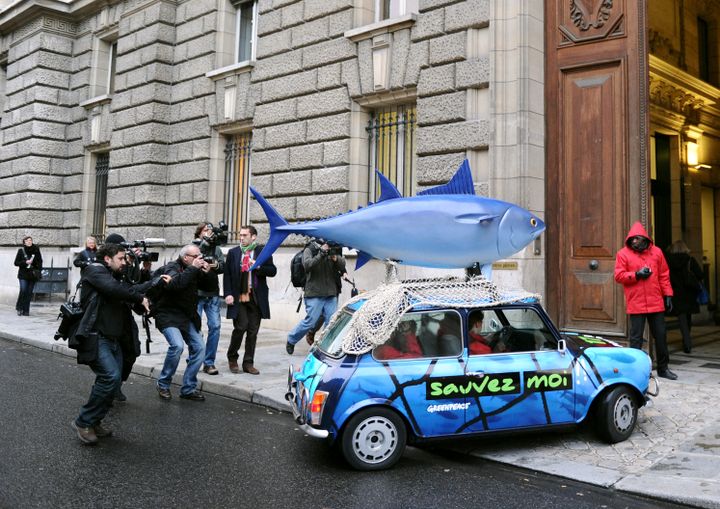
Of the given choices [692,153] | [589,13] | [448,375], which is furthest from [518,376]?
[692,153]

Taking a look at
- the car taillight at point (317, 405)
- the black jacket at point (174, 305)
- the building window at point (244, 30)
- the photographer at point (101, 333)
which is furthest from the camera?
the building window at point (244, 30)

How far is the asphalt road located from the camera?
166 inches

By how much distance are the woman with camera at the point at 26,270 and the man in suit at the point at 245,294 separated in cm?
912

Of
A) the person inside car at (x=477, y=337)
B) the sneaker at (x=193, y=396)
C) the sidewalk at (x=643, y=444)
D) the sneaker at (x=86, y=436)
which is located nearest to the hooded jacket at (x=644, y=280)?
the sidewalk at (x=643, y=444)

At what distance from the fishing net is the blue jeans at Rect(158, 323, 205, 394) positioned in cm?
246

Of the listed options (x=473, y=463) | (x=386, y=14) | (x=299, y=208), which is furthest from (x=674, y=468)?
(x=386, y=14)

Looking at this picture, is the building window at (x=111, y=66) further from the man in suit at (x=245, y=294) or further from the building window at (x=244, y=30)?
the man in suit at (x=245, y=294)

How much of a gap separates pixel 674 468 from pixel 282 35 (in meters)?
11.0

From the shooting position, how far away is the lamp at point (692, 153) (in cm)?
1498

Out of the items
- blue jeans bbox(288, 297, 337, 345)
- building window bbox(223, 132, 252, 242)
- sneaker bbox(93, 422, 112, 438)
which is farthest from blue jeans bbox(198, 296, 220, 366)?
building window bbox(223, 132, 252, 242)

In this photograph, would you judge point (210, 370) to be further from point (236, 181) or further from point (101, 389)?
point (236, 181)

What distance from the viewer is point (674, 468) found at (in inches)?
188

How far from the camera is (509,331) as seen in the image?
17.4 ft

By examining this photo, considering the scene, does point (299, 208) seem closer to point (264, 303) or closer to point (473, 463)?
point (264, 303)
